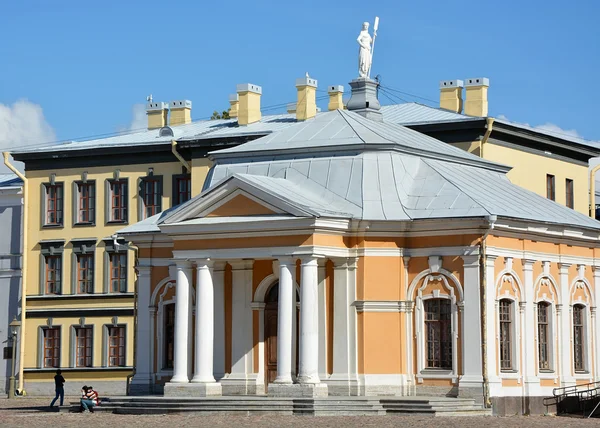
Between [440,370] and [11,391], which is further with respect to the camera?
[11,391]

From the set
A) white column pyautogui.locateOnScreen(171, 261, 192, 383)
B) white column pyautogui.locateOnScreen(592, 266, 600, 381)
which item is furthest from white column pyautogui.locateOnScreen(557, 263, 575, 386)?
white column pyautogui.locateOnScreen(171, 261, 192, 383)

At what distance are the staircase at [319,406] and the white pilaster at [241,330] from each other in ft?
7.21

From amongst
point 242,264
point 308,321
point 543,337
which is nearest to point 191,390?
point 308,321

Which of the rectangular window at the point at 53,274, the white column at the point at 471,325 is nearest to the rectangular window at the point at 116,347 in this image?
the rectangular window at the point at 53,274

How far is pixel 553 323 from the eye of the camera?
40.4m

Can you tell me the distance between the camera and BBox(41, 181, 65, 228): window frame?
56156mm

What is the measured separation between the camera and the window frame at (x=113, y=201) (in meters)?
55.4

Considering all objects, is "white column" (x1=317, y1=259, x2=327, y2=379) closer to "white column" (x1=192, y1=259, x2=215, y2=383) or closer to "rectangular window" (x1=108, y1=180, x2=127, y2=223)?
"white column" (x1=192, y1=259, x2=215, y2=383)

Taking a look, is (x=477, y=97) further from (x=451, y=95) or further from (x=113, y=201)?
(x=113, y=201)

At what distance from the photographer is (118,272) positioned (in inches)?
2181

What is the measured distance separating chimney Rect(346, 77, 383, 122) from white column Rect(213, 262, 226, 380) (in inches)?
302

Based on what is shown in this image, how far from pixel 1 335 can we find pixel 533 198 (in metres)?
22.8

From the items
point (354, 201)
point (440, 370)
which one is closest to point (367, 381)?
point (440, 370)

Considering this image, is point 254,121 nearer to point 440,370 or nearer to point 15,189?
point 15,189
